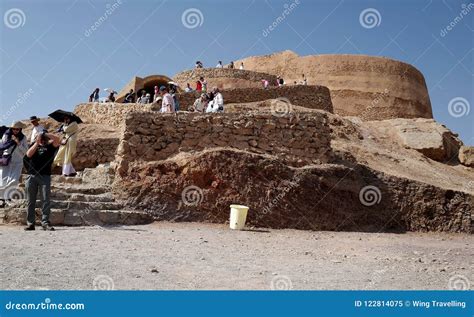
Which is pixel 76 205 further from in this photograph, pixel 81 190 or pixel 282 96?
pixel 282 96

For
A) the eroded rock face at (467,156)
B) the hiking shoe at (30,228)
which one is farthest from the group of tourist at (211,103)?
the eroded rock face at (467,156)

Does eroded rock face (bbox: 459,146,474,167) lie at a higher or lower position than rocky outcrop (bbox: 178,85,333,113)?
lower

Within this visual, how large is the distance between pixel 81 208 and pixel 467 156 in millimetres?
15446

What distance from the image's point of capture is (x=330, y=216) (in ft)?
33.8

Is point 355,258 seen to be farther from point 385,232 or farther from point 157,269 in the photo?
point 385,232

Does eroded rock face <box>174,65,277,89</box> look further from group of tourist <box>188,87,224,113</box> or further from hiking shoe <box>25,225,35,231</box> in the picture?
hiking shoe <box>25,225,35,231</box>

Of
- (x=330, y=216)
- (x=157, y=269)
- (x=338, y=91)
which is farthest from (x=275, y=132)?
(x=338, y=91)

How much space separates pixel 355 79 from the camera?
40.5 metres

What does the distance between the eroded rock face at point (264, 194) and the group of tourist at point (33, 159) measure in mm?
1861

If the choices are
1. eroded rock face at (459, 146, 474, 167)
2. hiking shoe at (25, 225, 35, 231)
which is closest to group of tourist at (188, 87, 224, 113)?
hiking shoe at (25, 225, 35, 231)

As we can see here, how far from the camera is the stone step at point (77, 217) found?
8320 mm

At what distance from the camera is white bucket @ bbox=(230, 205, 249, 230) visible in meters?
9.22

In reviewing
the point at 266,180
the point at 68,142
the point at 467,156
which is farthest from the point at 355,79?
the point at 68,142

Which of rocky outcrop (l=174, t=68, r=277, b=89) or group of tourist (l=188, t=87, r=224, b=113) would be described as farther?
rocky outcrop (l=174, t=68, r=277, b=89)
